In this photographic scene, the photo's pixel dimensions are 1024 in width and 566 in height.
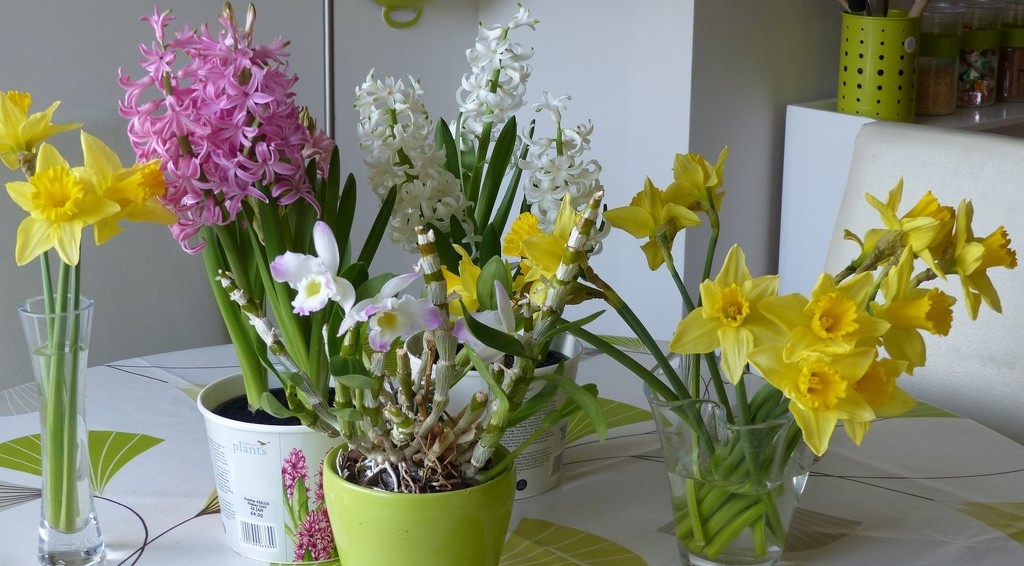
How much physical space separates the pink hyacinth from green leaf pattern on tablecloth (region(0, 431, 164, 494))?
0.31m

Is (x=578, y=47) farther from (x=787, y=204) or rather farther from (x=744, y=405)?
(x=744, y=405)

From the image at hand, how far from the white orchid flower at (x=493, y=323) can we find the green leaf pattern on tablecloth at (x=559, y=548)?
246mm

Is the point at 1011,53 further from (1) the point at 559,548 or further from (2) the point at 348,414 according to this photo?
(2) the point at 348,414

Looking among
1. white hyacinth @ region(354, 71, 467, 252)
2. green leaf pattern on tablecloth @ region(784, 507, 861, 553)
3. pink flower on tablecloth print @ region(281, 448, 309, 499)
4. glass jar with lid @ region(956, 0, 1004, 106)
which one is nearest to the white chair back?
green leaf pattern on tablecloth @ region(784, 507, 861, 553)

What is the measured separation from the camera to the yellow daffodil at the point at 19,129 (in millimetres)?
674

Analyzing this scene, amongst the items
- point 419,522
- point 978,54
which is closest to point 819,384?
point 419,522

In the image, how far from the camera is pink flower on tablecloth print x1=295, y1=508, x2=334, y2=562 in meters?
0.76

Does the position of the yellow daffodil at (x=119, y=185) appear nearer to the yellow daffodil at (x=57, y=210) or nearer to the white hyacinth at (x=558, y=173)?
the yellow daffodil at (x=57, y=210)

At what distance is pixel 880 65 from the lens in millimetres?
2131

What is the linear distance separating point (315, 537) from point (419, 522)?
0.16 metres

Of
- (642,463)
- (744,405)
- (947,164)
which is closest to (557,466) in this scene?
(642,463)

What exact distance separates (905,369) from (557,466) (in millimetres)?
363

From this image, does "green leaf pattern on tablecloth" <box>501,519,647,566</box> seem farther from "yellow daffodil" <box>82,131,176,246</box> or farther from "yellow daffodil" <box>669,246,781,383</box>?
"yellow daffodil" <box>82,131,176,246</box>

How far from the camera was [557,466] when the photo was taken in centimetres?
90
